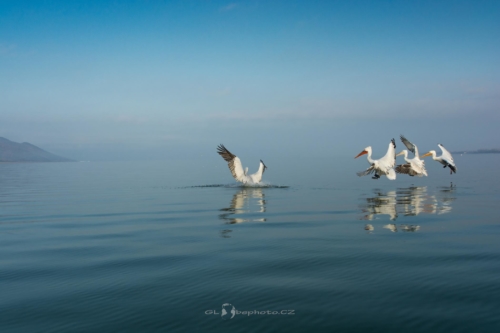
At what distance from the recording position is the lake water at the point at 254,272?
534 centimetres


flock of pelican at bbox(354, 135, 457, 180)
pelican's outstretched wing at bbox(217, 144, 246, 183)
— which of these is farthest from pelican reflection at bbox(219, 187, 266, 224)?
flock of pelican at bbox(354, 135, 457, 180)

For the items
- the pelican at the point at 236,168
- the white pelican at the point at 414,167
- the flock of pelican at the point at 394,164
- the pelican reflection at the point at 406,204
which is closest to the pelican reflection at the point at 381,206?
the pelican reflection at the point at 406,204

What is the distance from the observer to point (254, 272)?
7402 millimetres

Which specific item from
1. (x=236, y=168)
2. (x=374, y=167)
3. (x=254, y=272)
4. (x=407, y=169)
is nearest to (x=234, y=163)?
(x=236, y=168)

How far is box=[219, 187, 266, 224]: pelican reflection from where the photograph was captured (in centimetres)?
1402

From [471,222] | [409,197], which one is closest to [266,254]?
[471,222]

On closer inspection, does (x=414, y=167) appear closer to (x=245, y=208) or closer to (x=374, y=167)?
(x=374, y=167)

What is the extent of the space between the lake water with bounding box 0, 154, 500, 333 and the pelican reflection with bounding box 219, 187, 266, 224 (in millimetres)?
185

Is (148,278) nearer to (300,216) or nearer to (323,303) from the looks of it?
(323,303)

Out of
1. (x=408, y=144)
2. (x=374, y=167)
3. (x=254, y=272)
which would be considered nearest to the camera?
(x=254, y=272)

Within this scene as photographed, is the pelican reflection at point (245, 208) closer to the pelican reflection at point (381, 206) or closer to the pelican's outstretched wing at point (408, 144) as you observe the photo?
the pelican reflection at point (381, 206)

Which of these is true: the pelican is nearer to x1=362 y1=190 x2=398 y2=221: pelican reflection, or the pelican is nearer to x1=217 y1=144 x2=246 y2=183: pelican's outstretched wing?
x1=217 y1=144 x2=246 y2=183: pelican's outstretched wing

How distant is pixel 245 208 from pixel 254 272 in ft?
31.3

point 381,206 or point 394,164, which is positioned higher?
point 394,164
